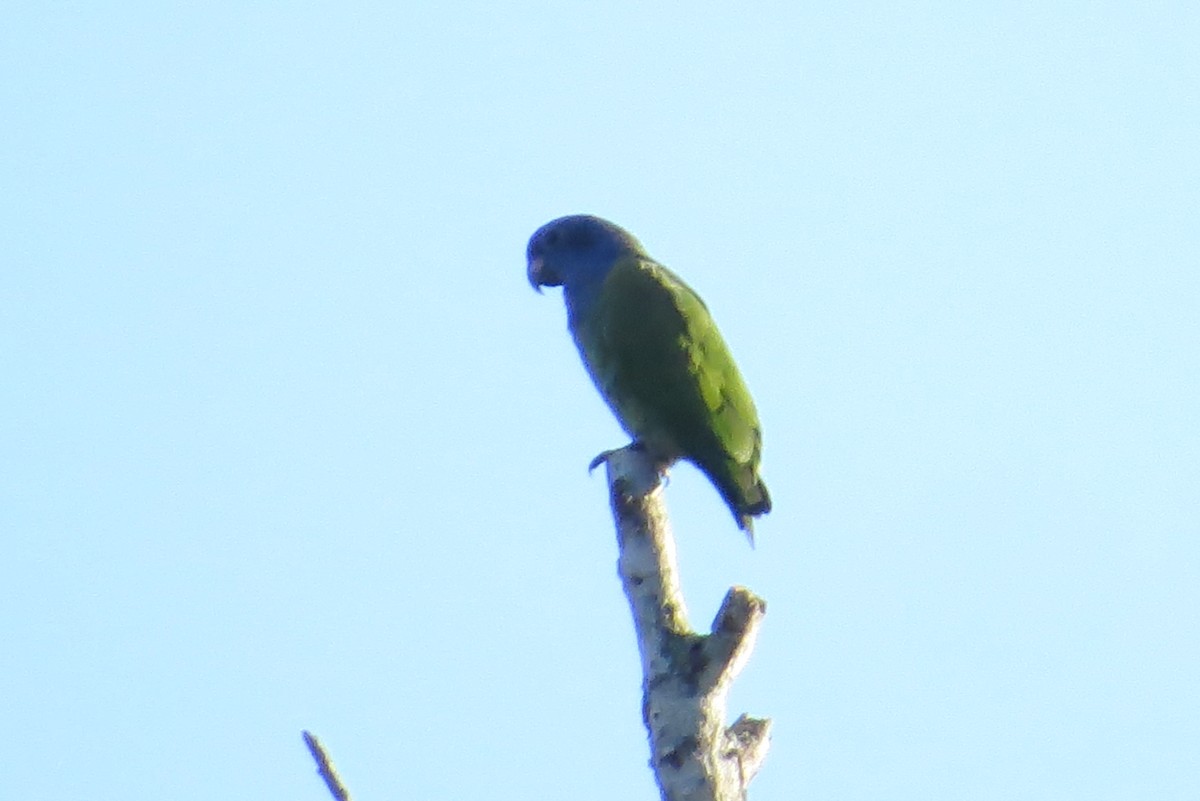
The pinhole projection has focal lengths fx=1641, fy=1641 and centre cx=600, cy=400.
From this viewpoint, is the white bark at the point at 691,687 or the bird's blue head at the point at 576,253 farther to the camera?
the bird's blue head at the point at 576,253

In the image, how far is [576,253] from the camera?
870cm

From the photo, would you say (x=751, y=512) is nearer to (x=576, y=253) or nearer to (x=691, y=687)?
(x=576, y=253)

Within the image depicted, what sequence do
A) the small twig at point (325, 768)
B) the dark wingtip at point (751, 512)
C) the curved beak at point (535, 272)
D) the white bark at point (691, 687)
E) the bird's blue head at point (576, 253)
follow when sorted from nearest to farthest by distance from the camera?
1. the small twig at point (325, 768)
2. the white bark at point (691, 687)
3. the dark wingtip at point (751, 512)
4. the bird's blue head at point (576, 253)
5. the curved beak at point (535, 272)

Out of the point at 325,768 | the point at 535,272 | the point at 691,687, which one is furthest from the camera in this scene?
the point at 535,272

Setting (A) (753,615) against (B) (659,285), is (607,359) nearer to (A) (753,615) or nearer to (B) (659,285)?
(B) (659,285)

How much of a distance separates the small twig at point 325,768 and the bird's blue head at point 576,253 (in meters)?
4.52

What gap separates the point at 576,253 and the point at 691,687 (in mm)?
4319

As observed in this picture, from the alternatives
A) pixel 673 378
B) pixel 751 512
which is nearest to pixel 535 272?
pixel 673 378

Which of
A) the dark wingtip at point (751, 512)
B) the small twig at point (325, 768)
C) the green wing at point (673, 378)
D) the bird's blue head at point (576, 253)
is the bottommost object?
the small twig at point (325, 768)

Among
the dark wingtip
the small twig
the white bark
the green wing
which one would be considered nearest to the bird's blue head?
the green wing

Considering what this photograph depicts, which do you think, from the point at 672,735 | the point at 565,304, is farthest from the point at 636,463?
the point at 565,304

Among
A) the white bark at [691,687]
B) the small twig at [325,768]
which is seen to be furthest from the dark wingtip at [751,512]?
the small twig at [325,768]

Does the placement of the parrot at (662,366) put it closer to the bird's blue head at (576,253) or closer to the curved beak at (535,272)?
the bird's blue head at (576,253)

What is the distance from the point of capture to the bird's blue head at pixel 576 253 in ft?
27.7
